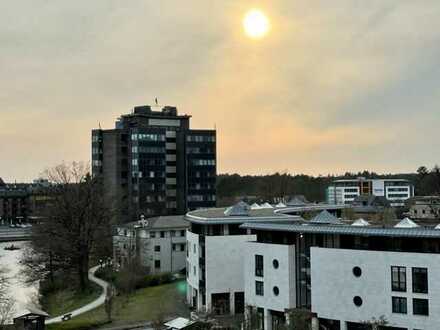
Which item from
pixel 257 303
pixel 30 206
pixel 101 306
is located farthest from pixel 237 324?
pixel 30 206

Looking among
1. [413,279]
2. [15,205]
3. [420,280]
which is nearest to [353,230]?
[413,279]

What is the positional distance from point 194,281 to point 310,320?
47.7 feet

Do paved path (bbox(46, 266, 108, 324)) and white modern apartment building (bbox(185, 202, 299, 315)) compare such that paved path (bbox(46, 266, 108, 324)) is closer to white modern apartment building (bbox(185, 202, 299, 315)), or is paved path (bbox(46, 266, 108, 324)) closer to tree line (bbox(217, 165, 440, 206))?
white modern apartment building (bbox(185, 202, 299, 315))

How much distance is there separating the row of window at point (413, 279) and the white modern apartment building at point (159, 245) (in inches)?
1446

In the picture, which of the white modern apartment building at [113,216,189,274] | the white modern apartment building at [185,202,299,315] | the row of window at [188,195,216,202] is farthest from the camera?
the row of window at [188,195,216,202]

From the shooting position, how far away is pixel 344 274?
34906 mm

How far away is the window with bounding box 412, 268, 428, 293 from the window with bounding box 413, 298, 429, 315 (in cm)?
55

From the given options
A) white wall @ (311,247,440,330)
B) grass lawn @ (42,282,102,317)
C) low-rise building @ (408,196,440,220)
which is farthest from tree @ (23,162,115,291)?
low-rise building @ (408,196,440,220)

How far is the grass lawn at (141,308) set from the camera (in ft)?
141

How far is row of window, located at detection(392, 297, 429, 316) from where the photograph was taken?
32156 mm

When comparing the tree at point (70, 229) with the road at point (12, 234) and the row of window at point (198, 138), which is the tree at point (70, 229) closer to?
the row of window at point (198, 138)

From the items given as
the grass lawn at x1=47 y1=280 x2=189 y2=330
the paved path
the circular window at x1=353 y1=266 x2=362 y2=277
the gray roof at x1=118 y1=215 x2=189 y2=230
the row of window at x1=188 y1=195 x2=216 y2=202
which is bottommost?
the paved path

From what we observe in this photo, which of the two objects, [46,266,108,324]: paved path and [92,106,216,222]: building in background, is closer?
[46,266,108,324]: paved path

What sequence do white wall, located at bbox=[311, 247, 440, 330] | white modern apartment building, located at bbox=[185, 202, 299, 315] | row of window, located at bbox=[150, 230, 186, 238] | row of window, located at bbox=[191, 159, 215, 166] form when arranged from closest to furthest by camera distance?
white wall, located at bbox=[311, 247, 440, 330] < white modern apartment building, located at bbox=[185, 202, 299, 315] < row of window, located at bbox=[150, 230, 186, 238] < row of window, located at bbox=[191, 159, 215, 166]
